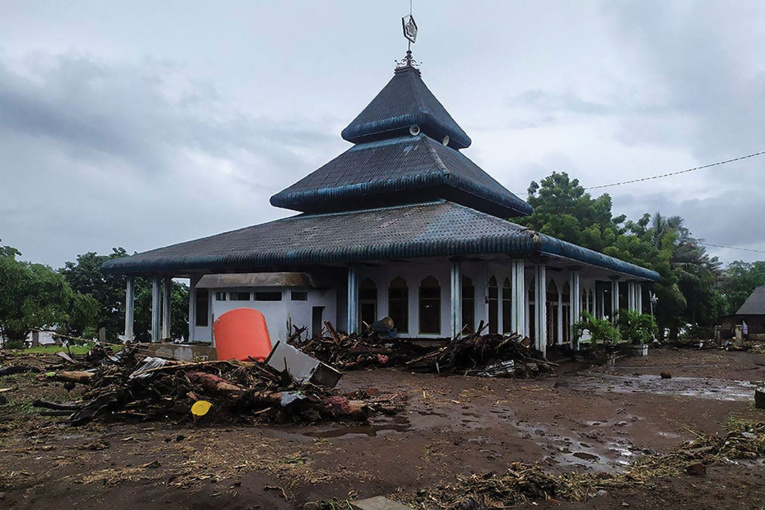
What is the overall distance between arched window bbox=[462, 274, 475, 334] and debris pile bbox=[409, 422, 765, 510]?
1159 cm

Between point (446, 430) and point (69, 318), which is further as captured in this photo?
point (69, 318)

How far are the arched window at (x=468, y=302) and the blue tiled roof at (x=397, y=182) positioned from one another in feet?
11.3

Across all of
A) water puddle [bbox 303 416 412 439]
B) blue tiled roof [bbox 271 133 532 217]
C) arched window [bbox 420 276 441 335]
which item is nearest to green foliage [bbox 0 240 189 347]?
blue tiled roof [bbox 271 133 532 217]

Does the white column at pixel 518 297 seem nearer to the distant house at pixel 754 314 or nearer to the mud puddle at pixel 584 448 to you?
the mud puddle at pixel 584 448

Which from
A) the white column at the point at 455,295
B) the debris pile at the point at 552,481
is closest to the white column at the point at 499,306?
the white column at the point at 455,295

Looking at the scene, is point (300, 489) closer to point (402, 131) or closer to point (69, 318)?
point (402, 131)

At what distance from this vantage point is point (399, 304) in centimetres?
1941

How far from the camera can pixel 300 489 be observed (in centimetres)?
530

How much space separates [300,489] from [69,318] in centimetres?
2426

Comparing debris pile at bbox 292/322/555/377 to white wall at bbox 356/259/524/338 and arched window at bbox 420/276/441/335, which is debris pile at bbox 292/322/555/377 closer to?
arched window at bbox 420/276/441/335

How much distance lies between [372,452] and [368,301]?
13.4 metres

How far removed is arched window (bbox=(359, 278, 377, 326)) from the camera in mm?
19938

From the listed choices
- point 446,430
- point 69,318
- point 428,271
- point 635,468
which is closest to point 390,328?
point 428,271

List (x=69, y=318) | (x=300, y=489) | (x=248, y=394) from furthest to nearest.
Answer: (x=69, y=318) → (x=248, y=394) → (x=300, y=489)
